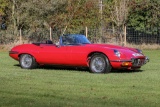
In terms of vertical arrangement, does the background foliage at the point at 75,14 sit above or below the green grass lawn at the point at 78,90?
above

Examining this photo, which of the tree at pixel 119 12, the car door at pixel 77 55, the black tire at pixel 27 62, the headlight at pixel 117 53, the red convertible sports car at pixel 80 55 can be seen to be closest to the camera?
the headlight at pixel 117 53

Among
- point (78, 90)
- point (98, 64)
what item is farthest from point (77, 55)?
point (78, 90)

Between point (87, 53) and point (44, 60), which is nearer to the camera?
point (87, 53)

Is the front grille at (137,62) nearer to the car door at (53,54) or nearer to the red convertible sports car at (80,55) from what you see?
the red convertible sports car at (80,55)

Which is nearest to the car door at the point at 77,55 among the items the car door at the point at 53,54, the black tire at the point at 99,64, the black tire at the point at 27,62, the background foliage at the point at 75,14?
the car door at the point at 53,54

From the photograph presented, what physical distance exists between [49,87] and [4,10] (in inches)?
1192

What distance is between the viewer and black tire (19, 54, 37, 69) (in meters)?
16.1

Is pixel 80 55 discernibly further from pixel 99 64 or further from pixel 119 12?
pixel 119 12

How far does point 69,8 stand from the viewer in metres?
39.7

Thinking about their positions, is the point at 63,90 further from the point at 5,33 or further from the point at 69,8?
the point at 69,8

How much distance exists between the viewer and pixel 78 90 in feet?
33.6

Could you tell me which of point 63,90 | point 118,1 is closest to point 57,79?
point 63,90

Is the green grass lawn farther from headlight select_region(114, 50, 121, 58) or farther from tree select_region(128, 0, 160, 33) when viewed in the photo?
tree select_region(128, 0, 160, 33)

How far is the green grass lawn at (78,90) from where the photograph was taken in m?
8.48
